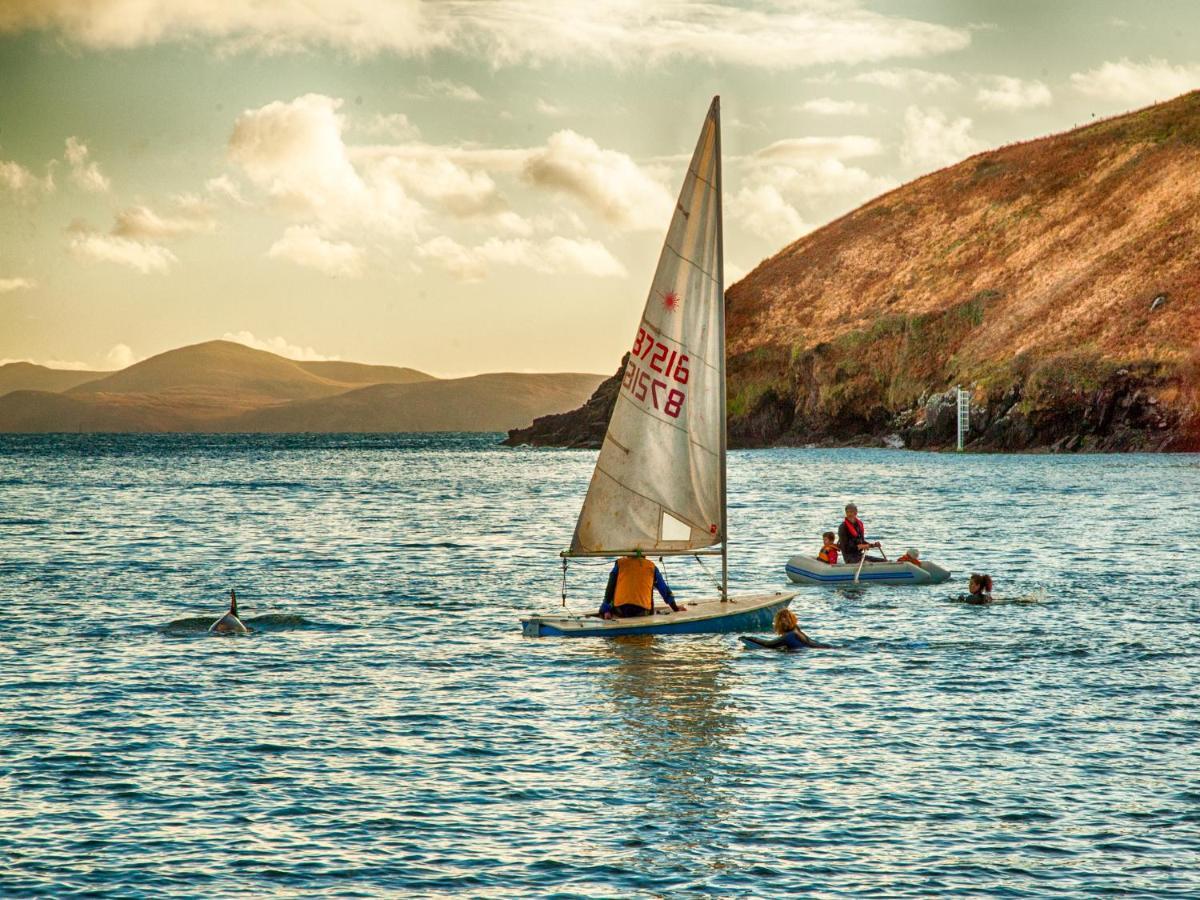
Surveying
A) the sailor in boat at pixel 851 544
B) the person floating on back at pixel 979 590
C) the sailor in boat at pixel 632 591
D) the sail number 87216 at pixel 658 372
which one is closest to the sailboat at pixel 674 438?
the sail number 87216 at pixel 658 372

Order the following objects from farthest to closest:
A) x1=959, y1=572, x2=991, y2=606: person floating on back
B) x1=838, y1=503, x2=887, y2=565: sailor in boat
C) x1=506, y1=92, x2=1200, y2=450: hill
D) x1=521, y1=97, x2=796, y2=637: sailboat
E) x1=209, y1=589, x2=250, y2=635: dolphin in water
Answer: x1=506, y1=92, x2=1200, y2=450: hill
x1=838, y1=503, x2=887, y2=565: sailor in boat
x1=959, y1=572, x2=991, y2=606: person floating on back
x1=209, y1=589, x2=250, y2=635: dolphin in water
x1=521, y1=97, x2=796, y2=637: sailboat

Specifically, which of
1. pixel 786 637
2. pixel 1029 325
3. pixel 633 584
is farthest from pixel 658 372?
pixel 1029 325

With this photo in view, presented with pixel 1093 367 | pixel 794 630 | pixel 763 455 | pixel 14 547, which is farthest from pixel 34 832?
pixel 763 455

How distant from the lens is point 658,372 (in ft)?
87.0

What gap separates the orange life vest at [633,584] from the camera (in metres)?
26.7

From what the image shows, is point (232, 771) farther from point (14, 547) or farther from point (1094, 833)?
point (14, 547)

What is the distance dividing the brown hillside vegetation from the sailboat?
111303 mm

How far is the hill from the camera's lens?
440ft

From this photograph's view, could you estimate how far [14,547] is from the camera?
52688 mm

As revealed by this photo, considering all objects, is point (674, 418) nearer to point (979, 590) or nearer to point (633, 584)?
point (633, 584)

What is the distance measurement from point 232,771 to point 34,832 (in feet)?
9.57

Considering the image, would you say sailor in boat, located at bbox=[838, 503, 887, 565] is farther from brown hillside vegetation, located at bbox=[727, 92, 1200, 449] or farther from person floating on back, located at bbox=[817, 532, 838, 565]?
brown hillside vegetation, located at bbox=[727, 92, 1200, 449]

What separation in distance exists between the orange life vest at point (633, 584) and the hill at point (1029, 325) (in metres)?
112

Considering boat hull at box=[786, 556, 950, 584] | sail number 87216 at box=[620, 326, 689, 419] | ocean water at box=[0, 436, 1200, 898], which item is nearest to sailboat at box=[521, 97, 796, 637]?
sail number 87216 at box=[620, 326, 689, 419]
